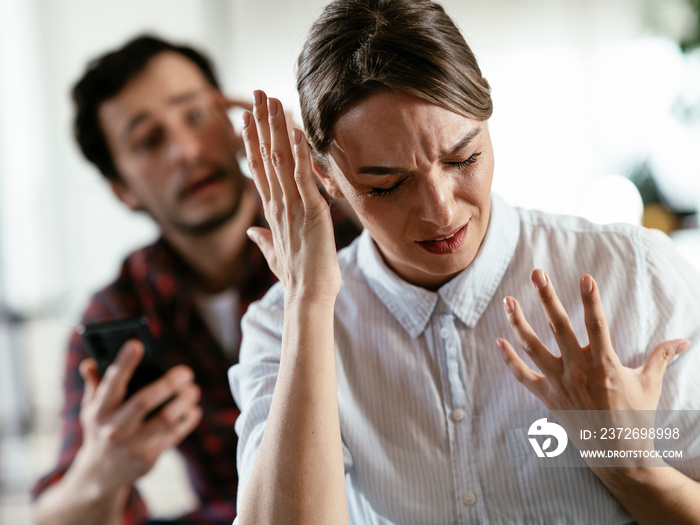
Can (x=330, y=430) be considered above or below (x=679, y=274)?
below

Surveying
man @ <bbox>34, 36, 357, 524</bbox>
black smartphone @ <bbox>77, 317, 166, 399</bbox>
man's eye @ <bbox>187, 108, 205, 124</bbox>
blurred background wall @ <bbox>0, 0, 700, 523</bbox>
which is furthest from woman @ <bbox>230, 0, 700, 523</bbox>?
blurred background wall @ <bbox>0, 0, 700, 523</bbox>

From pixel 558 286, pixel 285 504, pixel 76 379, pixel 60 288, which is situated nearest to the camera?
pixel 285 504

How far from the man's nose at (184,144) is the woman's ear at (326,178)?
0.64m

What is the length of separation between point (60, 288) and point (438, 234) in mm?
2153

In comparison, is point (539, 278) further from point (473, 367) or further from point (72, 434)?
point (72, 434)

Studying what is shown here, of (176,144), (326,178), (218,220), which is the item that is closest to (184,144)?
(176,144)

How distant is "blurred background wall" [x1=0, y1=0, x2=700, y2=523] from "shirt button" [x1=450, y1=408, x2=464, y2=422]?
1625mm

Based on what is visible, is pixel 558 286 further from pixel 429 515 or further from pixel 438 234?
pixel 429 515

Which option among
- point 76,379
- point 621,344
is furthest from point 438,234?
point 76,379

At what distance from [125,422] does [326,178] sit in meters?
0.65

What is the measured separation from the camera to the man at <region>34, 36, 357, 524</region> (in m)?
1.24

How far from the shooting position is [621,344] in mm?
672

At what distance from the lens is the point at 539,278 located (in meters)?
0.59

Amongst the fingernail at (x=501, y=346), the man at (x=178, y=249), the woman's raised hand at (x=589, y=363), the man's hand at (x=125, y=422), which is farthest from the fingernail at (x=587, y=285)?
the man's hand at (x=125, y=422)
